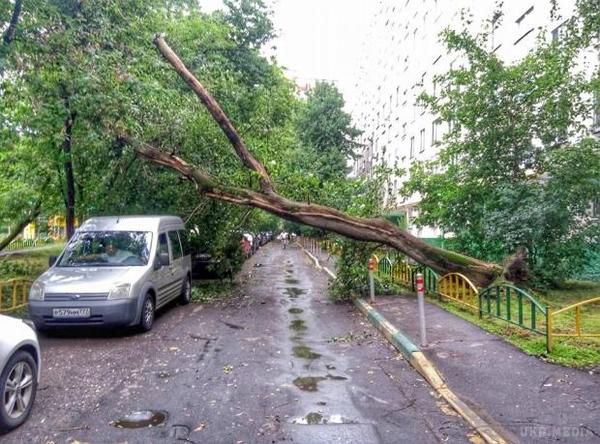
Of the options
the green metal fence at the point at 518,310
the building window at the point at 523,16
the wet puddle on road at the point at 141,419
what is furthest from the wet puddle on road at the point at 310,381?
the building window at the point at 523,16

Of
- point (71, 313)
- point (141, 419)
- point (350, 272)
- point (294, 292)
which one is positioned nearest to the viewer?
point (141, 419)

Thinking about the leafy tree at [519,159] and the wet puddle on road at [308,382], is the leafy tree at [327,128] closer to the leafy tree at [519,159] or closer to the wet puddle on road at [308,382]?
the leafy tree at [519,159]

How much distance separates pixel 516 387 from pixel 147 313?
19.5ft

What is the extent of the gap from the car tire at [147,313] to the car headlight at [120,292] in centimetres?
51

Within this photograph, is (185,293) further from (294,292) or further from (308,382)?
(308,382)

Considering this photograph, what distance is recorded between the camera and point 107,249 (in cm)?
934

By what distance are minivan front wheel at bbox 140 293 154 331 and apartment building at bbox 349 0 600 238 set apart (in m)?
7.17

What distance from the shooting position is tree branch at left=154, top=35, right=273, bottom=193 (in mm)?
12242

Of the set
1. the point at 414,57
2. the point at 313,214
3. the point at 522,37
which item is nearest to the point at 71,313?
the point at 313,214

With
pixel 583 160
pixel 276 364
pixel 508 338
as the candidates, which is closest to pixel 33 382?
pixel 276 364

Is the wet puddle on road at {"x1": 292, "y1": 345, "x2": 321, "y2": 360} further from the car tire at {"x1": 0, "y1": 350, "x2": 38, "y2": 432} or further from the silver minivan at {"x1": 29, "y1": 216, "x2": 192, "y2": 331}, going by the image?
the car tire at {"x1": 0, "y1": 350, "x2": 38, "y2": 432}

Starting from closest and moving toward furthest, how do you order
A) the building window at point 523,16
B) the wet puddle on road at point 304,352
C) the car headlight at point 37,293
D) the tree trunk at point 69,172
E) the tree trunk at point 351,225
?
1. the wet puddle on road at point 304,352
2. the car headlight at point 37,293
3. the tree trunk at point 351,225
4. the tree trunk at point 69,172
5. the building window at point 523,16

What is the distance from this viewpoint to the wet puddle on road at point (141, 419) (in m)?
4.60

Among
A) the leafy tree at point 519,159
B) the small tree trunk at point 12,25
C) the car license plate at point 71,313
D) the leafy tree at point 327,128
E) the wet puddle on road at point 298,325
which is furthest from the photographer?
the leafy tree at point 327,128
